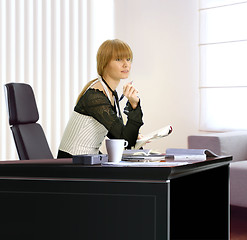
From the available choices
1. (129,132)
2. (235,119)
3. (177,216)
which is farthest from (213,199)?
(235,119)

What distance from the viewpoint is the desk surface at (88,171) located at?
1.46 metres

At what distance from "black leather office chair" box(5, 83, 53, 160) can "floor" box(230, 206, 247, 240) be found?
1.51m

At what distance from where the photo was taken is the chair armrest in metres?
4.10

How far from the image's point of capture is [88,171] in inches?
60.0

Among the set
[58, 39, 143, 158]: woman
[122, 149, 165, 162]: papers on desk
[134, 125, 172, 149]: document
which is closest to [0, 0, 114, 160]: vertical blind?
[58, 39, 143, 158]: woman

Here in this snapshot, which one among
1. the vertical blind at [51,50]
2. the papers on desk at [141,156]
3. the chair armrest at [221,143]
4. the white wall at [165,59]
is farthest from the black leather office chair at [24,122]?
the white wall at [165,59]

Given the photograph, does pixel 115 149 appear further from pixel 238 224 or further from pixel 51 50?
pixel 51 50

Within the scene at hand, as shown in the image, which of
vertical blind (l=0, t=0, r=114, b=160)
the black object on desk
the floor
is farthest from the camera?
vertical blind (l=0, t=0, r=114, b=160)

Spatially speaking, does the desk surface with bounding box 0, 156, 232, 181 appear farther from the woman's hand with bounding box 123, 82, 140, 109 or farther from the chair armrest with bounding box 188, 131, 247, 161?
the chair armrest with bounding box 188, 131, 247, 161

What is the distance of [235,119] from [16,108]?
292 cm

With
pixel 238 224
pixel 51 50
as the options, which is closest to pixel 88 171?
pixel 238 224

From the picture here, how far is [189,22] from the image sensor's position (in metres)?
5.36

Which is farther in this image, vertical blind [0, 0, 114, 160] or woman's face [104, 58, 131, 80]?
vertical blind [0, 0, 114, 160]

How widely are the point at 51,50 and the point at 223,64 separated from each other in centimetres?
175
